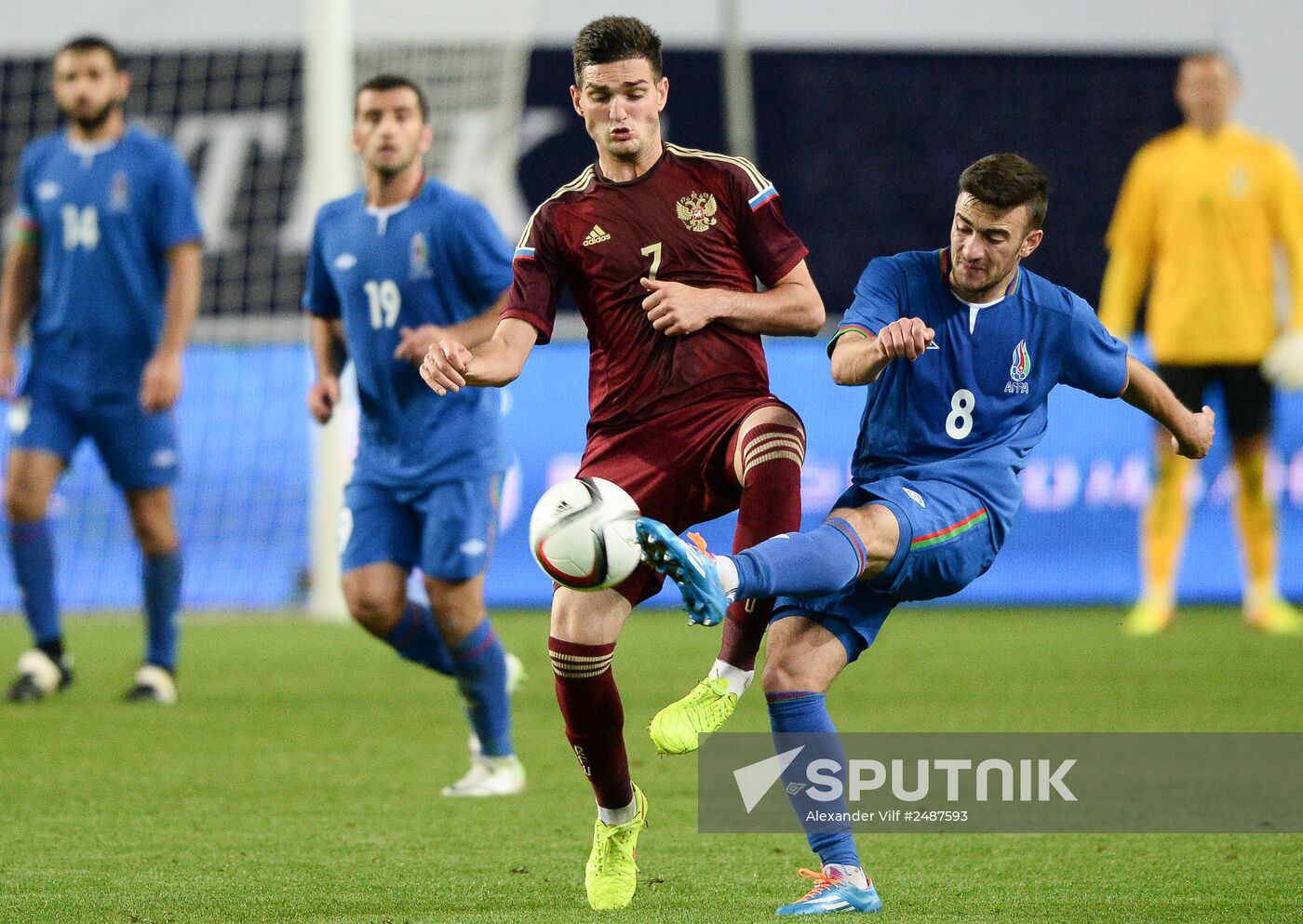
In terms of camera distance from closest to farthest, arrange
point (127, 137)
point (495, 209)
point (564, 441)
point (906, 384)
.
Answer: point (906, 384)
point (127, 137)
point (564, 441)
point (495, 209)

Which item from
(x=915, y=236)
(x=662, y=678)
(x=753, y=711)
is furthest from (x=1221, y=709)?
(x=915, y=236)

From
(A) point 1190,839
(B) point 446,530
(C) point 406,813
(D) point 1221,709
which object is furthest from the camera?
(D) point 1221,709

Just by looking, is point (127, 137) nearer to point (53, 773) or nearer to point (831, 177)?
point (53, 773)

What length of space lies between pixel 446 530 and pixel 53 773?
1.44m

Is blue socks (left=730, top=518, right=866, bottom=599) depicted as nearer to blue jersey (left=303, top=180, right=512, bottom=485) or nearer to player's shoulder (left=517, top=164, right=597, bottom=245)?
player's shoulder (left=517, top=164, right=597, bottom=245)

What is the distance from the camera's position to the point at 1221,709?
7207 millimetres

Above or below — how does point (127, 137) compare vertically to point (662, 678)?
above

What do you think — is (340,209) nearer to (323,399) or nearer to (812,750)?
(323,399)

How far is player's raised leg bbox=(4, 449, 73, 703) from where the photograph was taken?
25.2 feet

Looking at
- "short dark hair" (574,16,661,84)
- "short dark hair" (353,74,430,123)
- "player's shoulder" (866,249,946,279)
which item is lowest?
"player's shoulder" (866,249,946,279)

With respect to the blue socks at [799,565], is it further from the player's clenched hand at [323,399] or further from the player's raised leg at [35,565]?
the player's raised leg at [35,565]

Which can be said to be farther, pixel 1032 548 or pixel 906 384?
pixel 1032 548

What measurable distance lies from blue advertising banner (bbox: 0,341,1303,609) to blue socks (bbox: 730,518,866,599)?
7.59m

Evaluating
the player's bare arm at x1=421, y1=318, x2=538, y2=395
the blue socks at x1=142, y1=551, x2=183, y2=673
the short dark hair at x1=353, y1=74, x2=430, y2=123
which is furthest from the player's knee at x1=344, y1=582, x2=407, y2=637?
the blue socks at x1=142, y1=551, x2=183, y2=673
